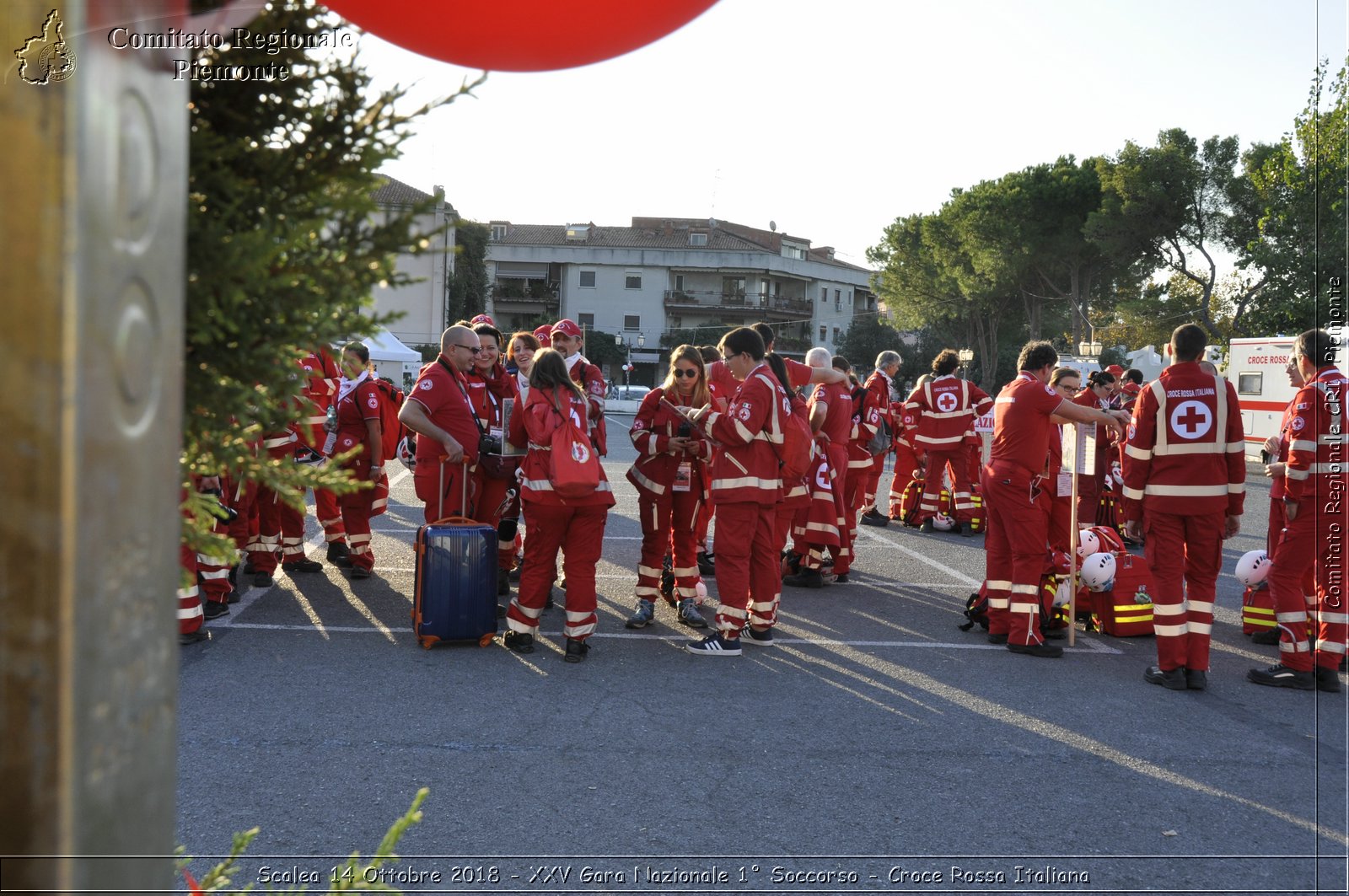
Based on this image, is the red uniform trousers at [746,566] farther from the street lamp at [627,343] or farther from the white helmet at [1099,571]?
the street lamp at [627,343]

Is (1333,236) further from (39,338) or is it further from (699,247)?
(699,247)

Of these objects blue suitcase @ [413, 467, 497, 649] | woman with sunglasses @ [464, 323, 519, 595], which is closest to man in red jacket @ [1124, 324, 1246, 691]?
blue suitcase @ [413, 467, 497, 649]

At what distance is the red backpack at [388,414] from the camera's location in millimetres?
8828

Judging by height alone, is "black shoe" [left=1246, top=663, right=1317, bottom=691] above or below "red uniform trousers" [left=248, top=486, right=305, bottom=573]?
below

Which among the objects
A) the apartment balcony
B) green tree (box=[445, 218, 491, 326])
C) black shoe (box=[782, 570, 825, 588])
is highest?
the apartment balcony

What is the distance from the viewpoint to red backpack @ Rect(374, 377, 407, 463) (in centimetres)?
883

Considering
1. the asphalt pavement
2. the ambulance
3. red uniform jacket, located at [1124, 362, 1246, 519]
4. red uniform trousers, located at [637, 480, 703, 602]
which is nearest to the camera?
the asphalt pavement

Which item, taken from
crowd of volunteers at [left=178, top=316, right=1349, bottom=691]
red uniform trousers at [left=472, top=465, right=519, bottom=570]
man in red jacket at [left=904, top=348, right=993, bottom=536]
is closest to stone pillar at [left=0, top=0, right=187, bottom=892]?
crowd of volunteers at [left=178, top=316, right=1349, bottom=691]

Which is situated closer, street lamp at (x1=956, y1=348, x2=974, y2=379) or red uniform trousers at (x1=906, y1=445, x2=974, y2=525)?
red uniform trousers at (x1=906, y1=445, x2=974, y2=525)

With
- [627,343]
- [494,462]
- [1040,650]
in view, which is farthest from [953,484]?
[627,343]

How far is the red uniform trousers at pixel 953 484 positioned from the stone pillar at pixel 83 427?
12457 millimetres

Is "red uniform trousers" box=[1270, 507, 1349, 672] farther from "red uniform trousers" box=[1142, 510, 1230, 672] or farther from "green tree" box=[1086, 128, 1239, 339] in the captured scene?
"green tree" box=[1086, 128, 1239, 339]

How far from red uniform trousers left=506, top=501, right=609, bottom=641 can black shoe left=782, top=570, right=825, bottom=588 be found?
3248 mm

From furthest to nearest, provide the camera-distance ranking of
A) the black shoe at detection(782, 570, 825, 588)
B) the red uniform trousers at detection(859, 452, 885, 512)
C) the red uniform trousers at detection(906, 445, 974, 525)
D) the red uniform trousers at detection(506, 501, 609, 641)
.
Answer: the red uniform trousers at detection(906, 445, 974, 525), the red uniform trousers at detection(859, 452, 885, 512), the black shoe at detection(782, 570, 825, 588), the red uniform trousers at detection(506, 501, 609, 641)
